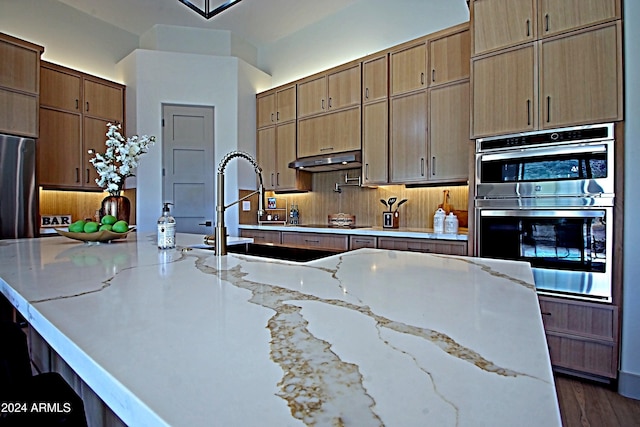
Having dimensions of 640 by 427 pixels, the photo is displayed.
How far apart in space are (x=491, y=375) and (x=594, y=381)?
238 cm

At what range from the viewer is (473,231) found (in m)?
2.49

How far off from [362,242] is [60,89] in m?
3.75

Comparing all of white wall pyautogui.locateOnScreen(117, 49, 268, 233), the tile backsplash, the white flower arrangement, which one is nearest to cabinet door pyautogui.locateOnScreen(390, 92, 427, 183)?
the tile backsplash

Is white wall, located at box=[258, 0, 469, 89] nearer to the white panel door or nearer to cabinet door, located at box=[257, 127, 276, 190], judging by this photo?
cabinet door, located at box=[257, 127, 276, 190]

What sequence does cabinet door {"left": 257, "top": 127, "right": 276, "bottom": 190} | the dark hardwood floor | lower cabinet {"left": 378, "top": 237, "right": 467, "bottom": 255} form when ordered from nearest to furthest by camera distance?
the dark hardwood floor, lower cabinet {"left": 378, "top": 237, "right": 467, "bottom": 255}, cabinet door {"left": 257, "top": 127, "right": 276, "bottom": 190}

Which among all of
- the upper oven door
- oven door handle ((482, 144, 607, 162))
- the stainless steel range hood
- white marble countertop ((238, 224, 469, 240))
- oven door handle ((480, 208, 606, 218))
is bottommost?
white marble countertop ((238, 224, 469, 240))

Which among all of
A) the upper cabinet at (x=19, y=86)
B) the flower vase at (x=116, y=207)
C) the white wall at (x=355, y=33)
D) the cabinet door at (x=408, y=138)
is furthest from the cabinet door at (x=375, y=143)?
the upper cabinet at (x=19, y=86)

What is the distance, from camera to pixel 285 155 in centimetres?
416

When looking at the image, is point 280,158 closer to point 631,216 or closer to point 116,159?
point 116,159

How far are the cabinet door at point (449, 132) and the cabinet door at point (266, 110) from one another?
6.76 feet

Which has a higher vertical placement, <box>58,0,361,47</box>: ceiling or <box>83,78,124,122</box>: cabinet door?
<box>58,0,361,47</box>: ceiling

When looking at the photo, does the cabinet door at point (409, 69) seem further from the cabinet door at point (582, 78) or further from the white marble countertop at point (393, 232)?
the white marble countertop at point (393, 232)

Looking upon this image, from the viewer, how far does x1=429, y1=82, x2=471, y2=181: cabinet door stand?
9.34 feet

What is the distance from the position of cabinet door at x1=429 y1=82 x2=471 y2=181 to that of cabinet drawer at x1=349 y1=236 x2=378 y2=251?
768 mm
